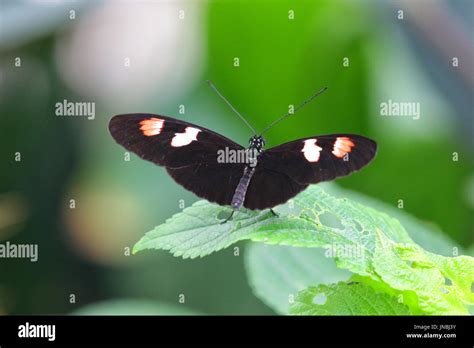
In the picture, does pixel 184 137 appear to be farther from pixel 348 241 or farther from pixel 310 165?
pixel 348 241

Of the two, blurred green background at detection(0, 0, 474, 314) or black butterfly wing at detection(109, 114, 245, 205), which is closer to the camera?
black butterfly wing at detection(109, 114, 245, 205)

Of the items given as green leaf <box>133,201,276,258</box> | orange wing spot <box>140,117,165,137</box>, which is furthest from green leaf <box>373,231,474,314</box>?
orange wing spot <box>140,117,165,137</box>

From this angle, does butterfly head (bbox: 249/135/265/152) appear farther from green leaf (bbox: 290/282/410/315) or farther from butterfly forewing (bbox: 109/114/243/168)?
green leaf (bbox: 290/282/410/315)

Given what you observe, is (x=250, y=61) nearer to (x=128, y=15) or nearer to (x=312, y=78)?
(x=312, y=78)

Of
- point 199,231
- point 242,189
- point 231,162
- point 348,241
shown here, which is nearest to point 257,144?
point 231,162

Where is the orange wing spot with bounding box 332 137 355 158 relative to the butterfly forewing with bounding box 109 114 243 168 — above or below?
below
